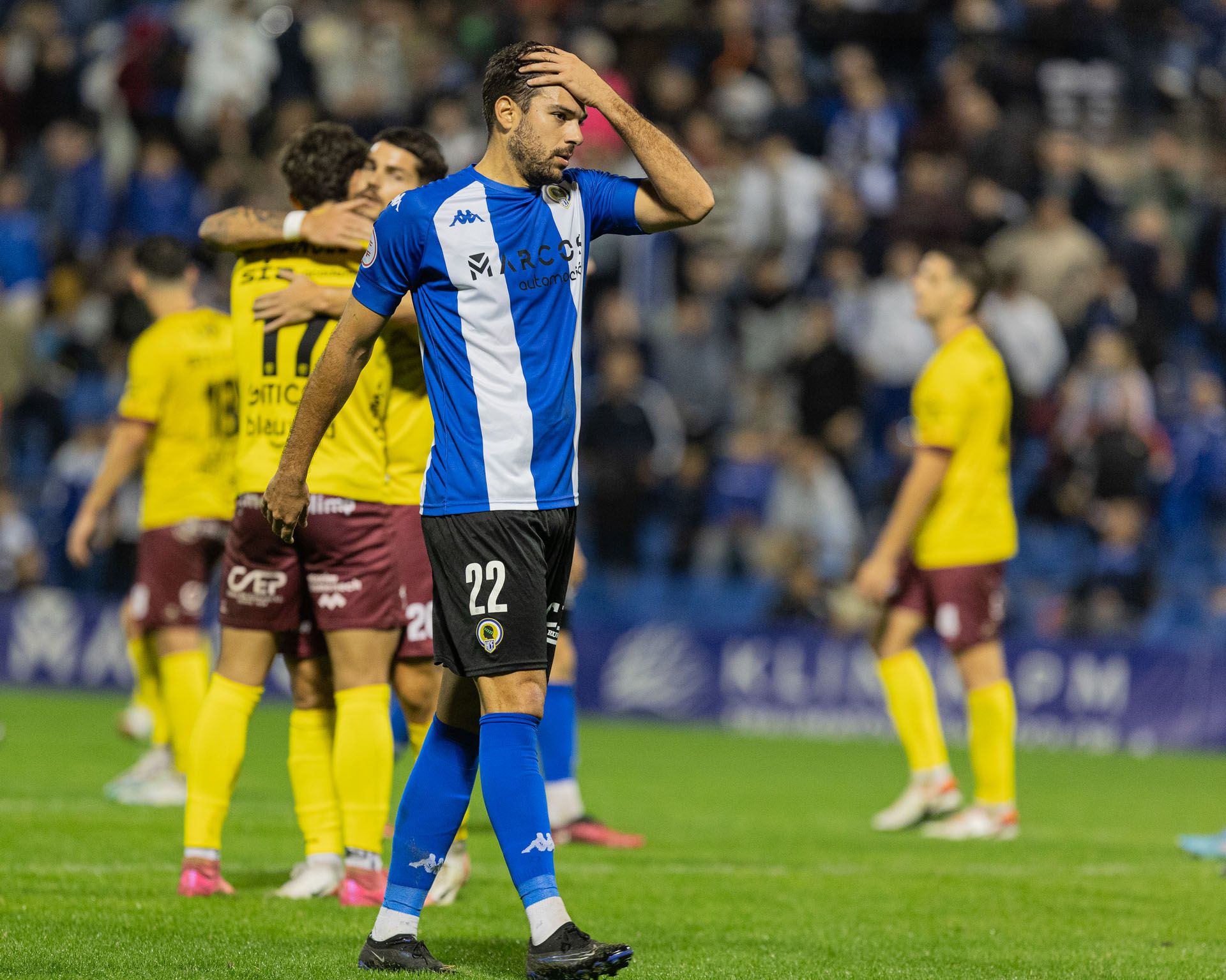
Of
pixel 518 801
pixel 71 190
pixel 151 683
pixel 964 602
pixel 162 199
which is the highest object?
pixel 71 190

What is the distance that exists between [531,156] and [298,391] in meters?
1.68

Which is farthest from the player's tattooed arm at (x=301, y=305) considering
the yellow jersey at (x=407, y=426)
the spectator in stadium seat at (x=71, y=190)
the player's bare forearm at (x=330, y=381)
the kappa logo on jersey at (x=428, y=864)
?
the spectator in stadium seat at (x=71, y=190)

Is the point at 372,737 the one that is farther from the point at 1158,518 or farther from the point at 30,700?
the point at 1158,518

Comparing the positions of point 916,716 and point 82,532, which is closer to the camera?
point 916,716

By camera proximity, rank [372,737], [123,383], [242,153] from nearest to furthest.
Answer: [372,737] < [123,383] < [242,153]

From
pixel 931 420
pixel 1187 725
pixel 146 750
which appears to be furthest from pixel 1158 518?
pixel 146 750

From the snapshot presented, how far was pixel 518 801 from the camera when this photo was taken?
4.71 metres

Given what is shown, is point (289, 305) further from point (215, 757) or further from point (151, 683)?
point (151, 683)

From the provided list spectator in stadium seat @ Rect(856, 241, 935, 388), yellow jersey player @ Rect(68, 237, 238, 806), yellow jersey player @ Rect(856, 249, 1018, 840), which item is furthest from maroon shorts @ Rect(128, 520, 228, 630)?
spectator in stadium seat @ Rect(856, 241, 935, 388)

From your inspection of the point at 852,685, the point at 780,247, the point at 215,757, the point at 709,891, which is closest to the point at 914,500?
the point at 709,891

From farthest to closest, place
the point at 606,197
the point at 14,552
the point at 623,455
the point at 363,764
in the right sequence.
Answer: the point at 14,552 → the point at 623,455 → the point at 363,764 → the point at 606,197

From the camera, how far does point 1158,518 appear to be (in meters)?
16.2

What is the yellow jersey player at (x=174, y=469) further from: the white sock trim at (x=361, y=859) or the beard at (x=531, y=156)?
the beard at (x=531, y=156)

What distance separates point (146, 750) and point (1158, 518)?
9.28 meters
